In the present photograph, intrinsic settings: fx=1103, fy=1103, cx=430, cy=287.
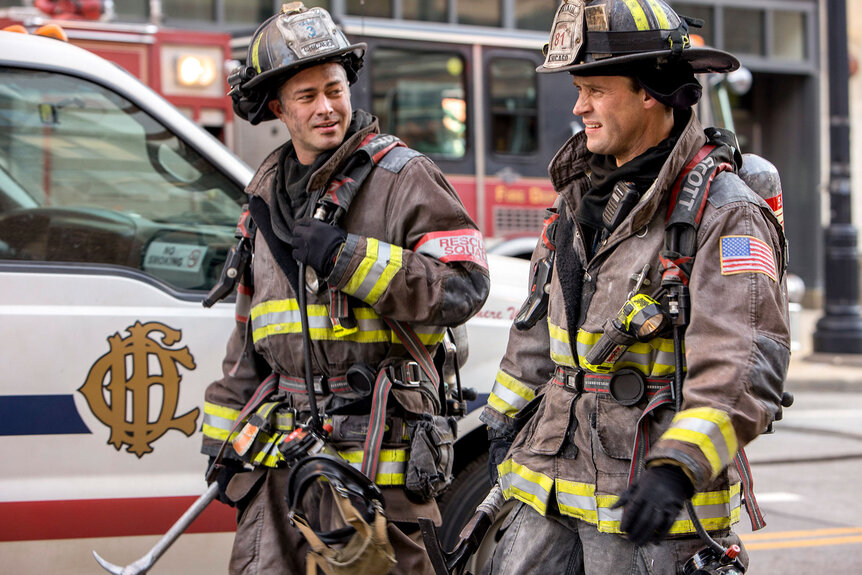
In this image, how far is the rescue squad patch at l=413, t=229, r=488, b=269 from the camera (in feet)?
9.59

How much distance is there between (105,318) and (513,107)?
6696 millimetres

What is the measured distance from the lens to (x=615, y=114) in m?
2.51

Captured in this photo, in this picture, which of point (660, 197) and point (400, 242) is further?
point (400, 242)

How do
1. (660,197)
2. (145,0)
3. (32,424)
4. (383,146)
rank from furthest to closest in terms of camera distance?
1. (145,0)
2. (32,424)
3. (383,146)
4. (660,197)

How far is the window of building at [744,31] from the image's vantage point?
649 inches

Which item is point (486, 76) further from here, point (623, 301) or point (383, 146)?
point (623, 301)

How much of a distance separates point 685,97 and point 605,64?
20cm

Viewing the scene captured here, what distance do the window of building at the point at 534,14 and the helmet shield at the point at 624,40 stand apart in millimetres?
10652

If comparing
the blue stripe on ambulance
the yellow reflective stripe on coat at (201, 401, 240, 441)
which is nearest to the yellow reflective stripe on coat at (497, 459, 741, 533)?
the yellow reflective stripe on coat at (201, 401, 240, 441)

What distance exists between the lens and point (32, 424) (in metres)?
3.48

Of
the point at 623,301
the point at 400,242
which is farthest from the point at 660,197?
the point at 400,242

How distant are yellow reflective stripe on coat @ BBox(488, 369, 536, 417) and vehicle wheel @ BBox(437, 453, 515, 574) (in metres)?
1.02

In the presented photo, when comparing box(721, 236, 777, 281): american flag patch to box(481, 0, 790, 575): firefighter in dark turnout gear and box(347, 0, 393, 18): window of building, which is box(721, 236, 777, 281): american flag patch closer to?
box(481, 0, 790, 575): firefighter in dark turnout gear

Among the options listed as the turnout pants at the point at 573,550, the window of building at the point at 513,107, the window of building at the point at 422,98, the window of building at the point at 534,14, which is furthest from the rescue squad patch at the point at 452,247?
the window of building at the point at 534,14
